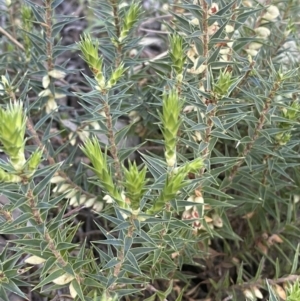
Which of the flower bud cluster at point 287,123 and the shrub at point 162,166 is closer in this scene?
the shrub at point 162,166

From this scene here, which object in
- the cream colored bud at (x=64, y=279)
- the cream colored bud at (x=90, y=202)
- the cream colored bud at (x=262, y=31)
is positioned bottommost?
the cream colored bud at (x=90, y=202)

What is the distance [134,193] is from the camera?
0.79 metres

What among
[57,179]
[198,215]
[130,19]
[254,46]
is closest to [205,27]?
[130,19]

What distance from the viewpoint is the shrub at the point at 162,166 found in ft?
2.78

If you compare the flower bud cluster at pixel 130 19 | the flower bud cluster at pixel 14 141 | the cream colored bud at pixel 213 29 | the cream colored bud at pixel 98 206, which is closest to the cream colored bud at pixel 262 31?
the cream colored bud at pixel 213 29

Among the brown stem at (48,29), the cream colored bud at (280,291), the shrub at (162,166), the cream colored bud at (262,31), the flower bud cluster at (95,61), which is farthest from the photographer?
the cream colored bud at (262,31)

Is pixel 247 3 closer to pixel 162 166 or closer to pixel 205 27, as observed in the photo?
pixel 205 27

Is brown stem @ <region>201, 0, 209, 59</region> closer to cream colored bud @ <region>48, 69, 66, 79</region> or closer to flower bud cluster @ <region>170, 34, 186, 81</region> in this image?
flower bud cluster @ <region>170, 34, 186, 81</region>

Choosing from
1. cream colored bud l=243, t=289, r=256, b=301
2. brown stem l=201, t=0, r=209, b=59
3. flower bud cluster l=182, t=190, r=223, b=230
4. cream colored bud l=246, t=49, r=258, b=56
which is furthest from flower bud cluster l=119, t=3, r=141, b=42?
cream colored bud l=243, t=289, r=256, b=301

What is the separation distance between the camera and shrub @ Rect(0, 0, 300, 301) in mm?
849

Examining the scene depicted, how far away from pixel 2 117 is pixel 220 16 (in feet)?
1.77

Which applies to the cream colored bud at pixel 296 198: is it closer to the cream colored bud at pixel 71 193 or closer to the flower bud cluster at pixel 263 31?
the flower bud cluster at pixel 263 31

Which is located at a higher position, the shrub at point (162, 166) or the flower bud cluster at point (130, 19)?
the flower bud cluster at point (130, 19)

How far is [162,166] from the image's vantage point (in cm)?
90
